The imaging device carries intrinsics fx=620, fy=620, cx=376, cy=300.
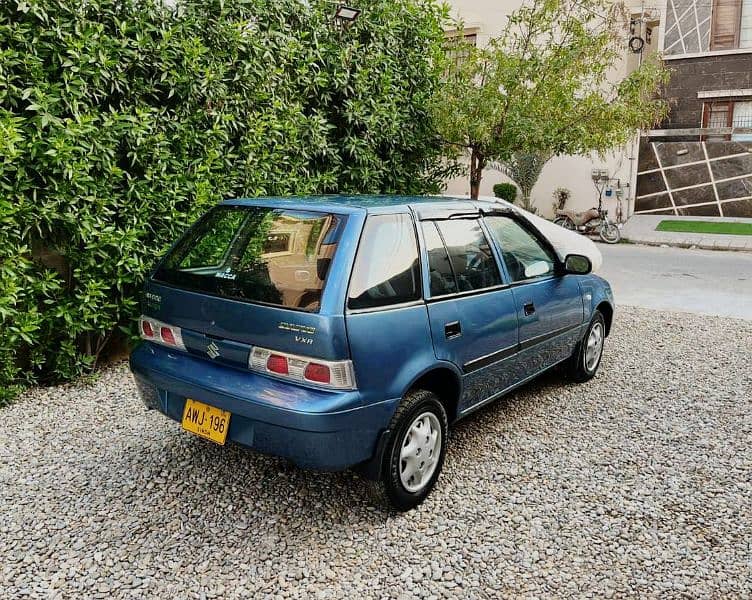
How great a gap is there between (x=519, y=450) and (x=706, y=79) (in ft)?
56.6

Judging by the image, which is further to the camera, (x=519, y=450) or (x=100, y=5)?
(x=100, y=5)

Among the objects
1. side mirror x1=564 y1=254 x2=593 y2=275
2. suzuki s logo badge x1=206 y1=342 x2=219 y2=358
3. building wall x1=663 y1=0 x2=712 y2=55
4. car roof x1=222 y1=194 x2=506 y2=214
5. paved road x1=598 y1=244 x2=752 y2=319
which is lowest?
paved road x1=598 y1=244 x2=752 y2=319

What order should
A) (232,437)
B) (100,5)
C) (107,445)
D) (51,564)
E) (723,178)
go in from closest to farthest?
1. (51,564)
2. (232,437)
3. (107,445)
4. (100,5)
5. (723,178)

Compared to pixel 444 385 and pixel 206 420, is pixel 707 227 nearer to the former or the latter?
pixel 444 385

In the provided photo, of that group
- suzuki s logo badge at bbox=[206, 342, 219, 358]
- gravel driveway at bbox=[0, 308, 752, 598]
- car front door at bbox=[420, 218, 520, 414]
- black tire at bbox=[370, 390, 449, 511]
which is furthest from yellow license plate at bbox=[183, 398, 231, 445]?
car front door at bbox=[420, 218, 520, 414]

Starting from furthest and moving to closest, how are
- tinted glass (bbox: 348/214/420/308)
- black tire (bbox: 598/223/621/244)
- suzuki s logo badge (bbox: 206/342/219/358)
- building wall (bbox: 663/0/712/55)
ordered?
building wall (bbox: 663/0/712/55) → black tire (bbox: 598/223/621/244) → suzuki s logo badge (bbox: 206/342/219/358) → tinted glass (bbox: 348/214/420/308)

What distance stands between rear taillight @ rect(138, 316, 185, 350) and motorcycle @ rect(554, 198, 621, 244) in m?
13.7

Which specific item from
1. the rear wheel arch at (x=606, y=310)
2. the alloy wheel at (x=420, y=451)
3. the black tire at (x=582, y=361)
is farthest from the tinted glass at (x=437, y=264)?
the rear wheel arch at (x=606, y=310)

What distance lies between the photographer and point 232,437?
2.88 meters

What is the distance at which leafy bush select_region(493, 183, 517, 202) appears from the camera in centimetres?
1697

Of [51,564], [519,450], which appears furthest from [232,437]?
[519,450]

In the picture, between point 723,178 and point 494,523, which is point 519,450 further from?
point 723,178

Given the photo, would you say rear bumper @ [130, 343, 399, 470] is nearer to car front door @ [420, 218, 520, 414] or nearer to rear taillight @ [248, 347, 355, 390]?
rear taillight @ [248, 347, 355, 390]

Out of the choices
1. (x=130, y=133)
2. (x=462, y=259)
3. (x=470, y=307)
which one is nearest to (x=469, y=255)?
(x=462, y=259)
